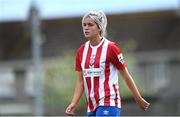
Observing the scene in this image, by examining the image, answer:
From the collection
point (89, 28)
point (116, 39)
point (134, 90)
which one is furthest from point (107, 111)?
point (116, 39)

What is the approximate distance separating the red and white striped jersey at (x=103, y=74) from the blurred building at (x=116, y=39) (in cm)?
4709

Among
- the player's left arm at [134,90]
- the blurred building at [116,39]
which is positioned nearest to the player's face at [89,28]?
the player's left arm at [134,90]

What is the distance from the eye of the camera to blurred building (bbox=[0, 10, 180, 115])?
5678cm

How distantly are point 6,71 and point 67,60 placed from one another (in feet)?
62.7

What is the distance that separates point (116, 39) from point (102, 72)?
4736cm

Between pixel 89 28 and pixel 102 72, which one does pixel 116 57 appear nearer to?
pixel 102 72

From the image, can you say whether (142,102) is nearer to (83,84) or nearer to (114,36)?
(83,84)

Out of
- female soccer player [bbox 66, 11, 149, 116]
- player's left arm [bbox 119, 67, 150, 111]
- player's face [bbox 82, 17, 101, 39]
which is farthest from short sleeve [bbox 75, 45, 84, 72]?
player's left arm [bbox 119, 67, 150, 111]

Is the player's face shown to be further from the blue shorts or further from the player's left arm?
the blue shorts

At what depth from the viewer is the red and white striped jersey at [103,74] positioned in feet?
26.2

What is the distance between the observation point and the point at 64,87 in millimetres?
38594

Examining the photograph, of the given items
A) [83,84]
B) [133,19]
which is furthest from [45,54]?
[83,84]

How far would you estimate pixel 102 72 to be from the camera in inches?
315

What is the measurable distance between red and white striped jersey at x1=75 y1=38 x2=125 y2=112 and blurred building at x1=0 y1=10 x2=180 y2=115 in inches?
1854
